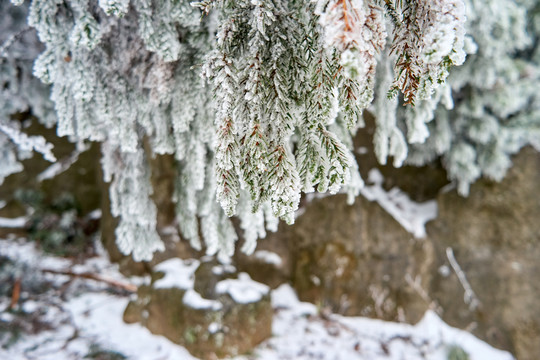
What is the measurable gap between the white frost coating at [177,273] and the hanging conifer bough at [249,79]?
1623 mm

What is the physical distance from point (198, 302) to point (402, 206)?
8.74ft

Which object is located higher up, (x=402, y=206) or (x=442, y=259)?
(x=402, y=206)

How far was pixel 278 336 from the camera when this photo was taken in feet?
10.8

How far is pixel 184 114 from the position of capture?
1.57 m

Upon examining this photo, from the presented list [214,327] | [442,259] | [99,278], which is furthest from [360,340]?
[99,278]

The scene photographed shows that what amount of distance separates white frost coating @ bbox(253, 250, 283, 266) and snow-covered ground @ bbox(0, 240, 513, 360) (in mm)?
337

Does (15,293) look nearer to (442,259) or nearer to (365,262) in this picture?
(365,262)

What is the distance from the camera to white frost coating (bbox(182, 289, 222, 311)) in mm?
3033

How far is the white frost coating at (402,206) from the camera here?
3.62m

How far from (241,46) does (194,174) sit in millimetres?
799

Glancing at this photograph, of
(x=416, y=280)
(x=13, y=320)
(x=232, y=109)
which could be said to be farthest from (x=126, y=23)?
(x=416, y=280)

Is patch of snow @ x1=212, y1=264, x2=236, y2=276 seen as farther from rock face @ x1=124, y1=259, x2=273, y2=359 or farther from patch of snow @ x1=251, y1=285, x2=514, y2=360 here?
patch of snow @ x1=251, y1=285, x2=514, y2=360

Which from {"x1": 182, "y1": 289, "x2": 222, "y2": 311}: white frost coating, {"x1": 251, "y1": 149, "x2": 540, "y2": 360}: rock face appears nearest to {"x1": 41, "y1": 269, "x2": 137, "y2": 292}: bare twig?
{"x1": 182, "y1": 289, "x2": 222, "y2": 311}: white frost coating

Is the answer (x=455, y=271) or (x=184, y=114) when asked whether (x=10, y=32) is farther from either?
(x=455, y=271)
